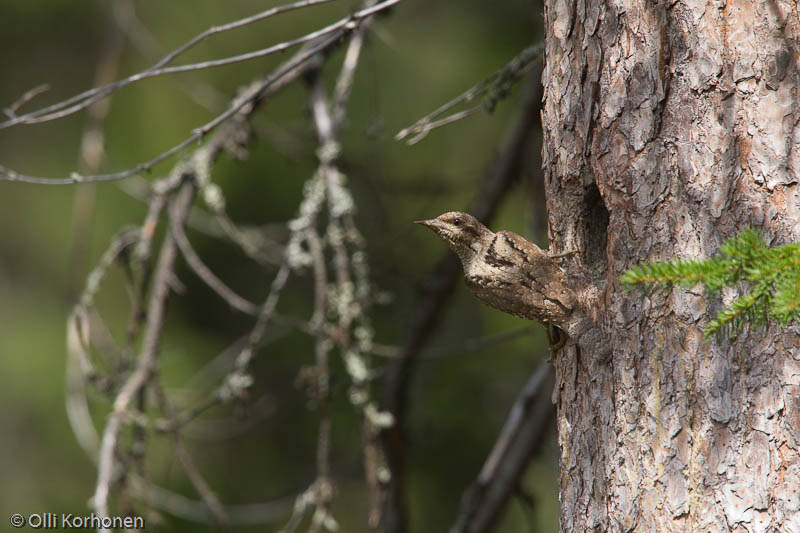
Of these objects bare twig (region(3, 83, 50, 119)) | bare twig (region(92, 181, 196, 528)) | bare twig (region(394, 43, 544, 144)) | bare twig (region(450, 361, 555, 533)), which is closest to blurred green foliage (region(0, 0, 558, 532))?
bare twig (region(450, 361, 555, 533))

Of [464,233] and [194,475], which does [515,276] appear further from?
[194,475]

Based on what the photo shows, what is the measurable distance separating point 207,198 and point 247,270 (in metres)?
1.80

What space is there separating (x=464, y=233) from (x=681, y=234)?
1.92 ft

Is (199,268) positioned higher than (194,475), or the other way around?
(199,268)

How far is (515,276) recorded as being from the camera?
1888 millimetres

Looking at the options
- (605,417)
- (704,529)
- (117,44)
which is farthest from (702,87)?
(117,44)

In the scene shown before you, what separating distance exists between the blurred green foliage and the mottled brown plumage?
2016 millimetres

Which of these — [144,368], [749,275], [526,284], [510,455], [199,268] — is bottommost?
[749,275]

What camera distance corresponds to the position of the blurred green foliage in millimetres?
4418

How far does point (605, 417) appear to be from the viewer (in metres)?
1.73

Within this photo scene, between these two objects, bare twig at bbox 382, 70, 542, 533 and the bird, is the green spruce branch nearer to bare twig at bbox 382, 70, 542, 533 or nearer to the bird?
the bird

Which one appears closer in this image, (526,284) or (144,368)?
(526,284)

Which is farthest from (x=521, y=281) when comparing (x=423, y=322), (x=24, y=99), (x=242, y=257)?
(x=242, y=257)

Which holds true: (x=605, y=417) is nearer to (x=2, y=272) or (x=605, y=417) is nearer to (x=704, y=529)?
(x=704, y=529)
